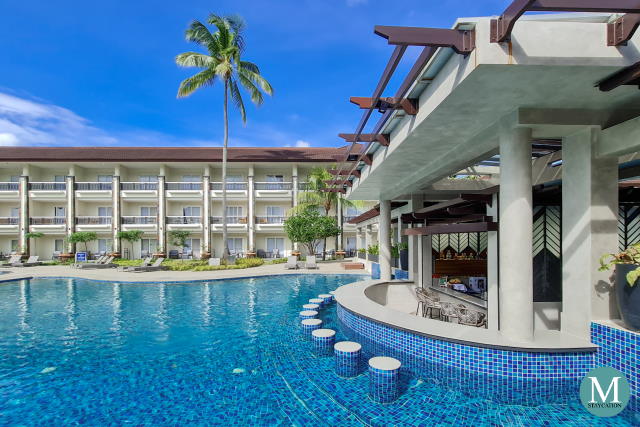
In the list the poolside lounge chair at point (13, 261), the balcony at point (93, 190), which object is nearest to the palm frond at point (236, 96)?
the balcony at point (93, 190)

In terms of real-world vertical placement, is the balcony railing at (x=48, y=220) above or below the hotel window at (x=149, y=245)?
above

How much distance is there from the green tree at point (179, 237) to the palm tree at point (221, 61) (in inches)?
289

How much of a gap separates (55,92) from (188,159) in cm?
1078

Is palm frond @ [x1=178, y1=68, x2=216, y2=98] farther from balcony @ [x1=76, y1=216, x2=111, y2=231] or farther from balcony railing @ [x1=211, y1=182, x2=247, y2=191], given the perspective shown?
balcony @ [x1=76, y1=216, x2=111, y2=231]

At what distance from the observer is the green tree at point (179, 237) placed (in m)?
27.8

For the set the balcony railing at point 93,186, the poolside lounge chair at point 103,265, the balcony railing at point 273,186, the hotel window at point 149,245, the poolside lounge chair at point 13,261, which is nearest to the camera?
the poolside lounge chair at point 103,265

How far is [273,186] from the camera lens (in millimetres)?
30766

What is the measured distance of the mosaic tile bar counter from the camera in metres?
5.09

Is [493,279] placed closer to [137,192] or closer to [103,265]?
[103,265]

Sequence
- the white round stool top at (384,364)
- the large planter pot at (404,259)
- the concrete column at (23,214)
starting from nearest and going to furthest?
1. the white round stool top at (384,364)
2. the large planter pot at (404,259)
3. the concrete column at (23,214)

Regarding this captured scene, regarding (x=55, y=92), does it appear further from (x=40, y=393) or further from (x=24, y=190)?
(x=40, y=393)

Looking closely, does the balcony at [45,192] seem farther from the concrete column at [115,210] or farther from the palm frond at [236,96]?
the palm frond at [236,96]

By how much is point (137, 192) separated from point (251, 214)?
1102 cm

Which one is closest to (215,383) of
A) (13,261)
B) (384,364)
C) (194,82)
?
(384,364)
